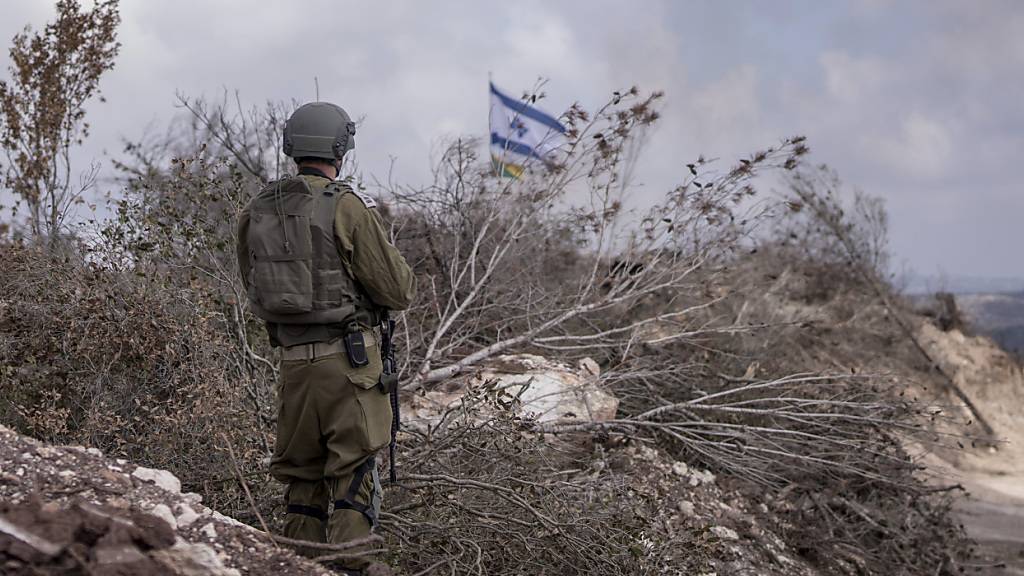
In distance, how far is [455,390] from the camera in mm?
6285

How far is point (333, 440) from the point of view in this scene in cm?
362

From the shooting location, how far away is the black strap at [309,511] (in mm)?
3812

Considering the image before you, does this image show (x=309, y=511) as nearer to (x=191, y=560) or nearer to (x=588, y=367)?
(x=191, y=560)

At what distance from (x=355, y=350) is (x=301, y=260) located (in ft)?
1.32

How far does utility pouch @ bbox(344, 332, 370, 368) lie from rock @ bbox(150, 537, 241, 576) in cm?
92

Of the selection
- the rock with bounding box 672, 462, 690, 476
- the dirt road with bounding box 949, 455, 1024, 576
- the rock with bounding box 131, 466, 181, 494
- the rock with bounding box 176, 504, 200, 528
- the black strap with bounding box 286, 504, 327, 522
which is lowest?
the dirt road with bounding box 949, 455, 1024, 576

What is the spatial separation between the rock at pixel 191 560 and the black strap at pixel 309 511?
890 mm

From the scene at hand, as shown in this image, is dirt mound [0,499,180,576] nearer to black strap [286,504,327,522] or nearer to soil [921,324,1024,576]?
black strap [286,504,327,522]

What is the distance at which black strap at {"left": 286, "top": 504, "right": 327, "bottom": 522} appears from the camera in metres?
3.81

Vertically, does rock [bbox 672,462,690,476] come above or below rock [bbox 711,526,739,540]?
above

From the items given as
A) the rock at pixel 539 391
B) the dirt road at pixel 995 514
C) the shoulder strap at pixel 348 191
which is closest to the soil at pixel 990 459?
the dirt road at pixel 995 514

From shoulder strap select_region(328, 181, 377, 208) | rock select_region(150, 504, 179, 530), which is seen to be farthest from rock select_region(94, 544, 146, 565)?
shoulder strap select_region(328, 181, 377, 208)

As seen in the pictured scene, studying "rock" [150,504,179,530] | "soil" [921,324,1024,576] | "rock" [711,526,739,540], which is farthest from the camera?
"soil" [921,324,1024,576]

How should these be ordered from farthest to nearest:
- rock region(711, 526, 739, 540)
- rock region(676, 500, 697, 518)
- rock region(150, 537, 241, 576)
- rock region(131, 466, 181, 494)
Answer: rock region(676, 500, 697, 518) < rock region(711, 526, 739, 540) < rock region(131, 466, 181, 494) < rock region(150, 537, 241, 576)
